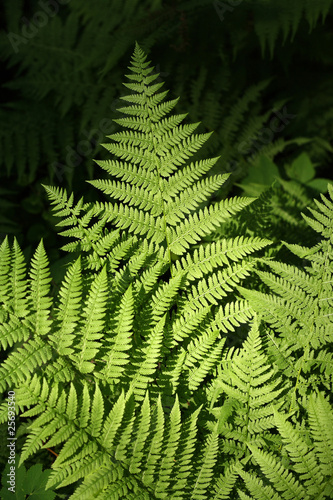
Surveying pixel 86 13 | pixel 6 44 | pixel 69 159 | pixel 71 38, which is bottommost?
pixel 69 159

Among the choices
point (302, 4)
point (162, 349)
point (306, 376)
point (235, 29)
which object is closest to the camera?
point (162, 349)

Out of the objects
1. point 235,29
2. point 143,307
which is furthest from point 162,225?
point 235,29

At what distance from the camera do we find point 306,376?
63.7 inches

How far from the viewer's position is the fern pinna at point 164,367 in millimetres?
1243

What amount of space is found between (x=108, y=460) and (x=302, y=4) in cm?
286

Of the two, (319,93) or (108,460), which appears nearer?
(108,460)

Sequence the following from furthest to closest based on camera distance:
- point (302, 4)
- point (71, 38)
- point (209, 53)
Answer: point (71, 38) < point (209, 53) < point (302, 4)

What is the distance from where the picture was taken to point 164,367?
60.7 inches

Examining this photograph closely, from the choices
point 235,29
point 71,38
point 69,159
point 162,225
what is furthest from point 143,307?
point 71,38

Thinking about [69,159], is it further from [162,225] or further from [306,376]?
[306,376]

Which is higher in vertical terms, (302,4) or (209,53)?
(302,4)

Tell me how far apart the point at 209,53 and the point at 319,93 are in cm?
93

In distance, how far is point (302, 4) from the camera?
2.66 meters

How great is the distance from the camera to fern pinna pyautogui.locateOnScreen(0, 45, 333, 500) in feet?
4.08
